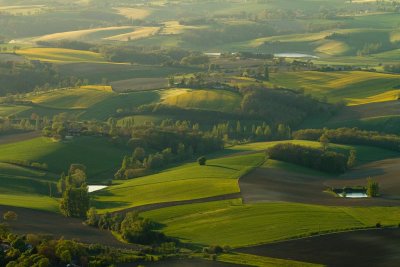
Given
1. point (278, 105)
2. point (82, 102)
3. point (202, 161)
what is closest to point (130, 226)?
point (202, 161)

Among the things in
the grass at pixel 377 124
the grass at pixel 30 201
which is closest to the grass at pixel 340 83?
the grass at pixel 377 124

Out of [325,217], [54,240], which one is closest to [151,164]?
[325,217]

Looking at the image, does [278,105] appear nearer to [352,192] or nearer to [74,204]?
[352,192]

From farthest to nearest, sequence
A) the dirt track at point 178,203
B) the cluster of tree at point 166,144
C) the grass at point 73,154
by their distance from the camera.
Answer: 1. the cluster of tree at point 166,144
2. the grass at point 73,154
3. the dirt track at point 178,203

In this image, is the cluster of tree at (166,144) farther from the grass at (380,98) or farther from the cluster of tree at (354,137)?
the grass at (380,98)

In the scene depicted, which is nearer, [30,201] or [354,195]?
[30,201]
